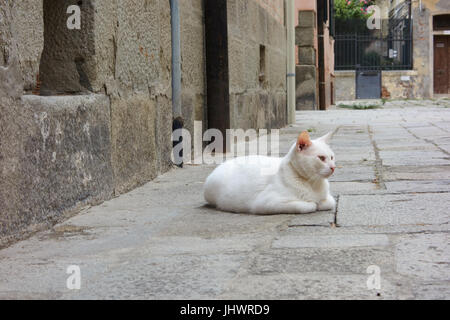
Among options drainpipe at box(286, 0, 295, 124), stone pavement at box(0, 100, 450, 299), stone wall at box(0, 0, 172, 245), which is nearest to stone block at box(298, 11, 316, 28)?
drainpipe at box(286, 0, 295, 124)

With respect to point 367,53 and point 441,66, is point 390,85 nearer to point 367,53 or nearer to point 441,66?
point 367,53

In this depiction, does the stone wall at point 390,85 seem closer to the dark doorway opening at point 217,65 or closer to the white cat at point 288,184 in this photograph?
the dark doorway opening at point 217,65

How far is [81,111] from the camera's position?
343 cm

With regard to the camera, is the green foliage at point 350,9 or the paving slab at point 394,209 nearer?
the paving slab at point 394,209

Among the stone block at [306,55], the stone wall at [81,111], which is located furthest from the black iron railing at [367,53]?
the stone wall at [81,111]

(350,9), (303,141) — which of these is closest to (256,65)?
(303,141)

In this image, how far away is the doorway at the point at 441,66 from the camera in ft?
92.8

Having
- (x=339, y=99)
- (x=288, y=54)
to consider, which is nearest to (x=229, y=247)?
(x=288, y=54)

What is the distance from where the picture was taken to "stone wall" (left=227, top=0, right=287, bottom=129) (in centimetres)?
668

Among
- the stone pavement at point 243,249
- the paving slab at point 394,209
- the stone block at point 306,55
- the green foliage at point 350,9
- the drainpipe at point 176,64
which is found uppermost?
the green foliage at point 350,9

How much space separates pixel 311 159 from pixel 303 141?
99mm

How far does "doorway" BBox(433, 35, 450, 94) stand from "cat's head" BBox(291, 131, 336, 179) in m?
26.7

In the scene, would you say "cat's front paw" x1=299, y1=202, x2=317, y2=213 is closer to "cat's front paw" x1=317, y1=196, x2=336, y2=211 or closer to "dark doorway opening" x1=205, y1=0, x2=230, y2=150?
"cat's front paw" x1=317, y1=196, x2=336, y2=211
